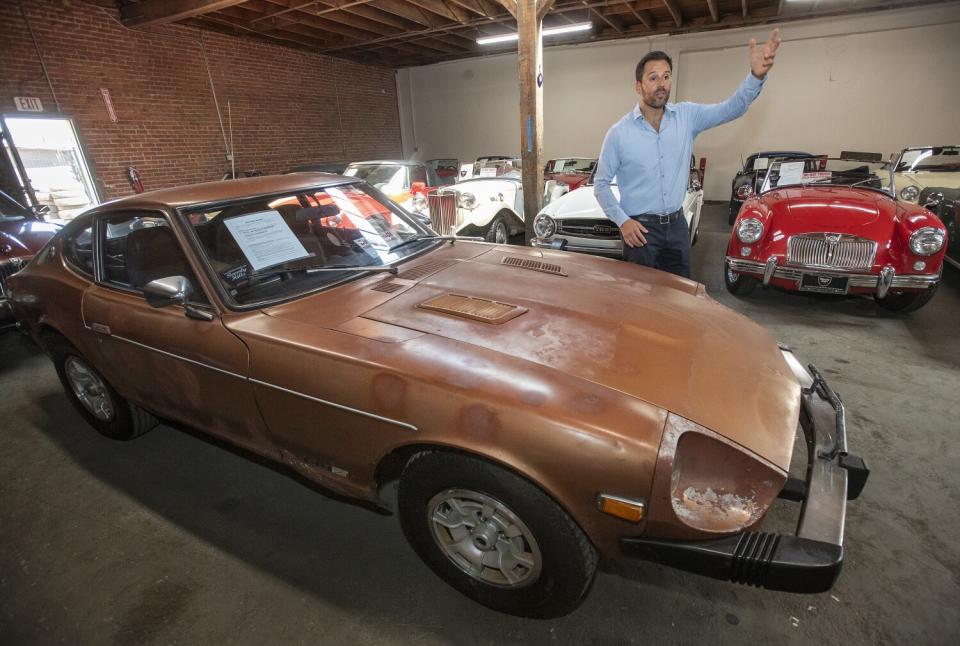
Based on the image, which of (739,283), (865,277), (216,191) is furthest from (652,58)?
(739,283)

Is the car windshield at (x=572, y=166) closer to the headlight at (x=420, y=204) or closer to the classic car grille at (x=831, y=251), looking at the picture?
the headlight at (x=420, y=204)

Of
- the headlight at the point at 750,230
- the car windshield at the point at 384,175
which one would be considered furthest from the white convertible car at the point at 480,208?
the headlight at the point at 750,230

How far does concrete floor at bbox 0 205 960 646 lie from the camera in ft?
5.50

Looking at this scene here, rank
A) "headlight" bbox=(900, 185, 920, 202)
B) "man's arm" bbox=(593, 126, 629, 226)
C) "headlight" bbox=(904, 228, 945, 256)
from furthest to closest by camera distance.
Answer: "headlight" bbox=(900, 185, 920, 202) < "headlight" bbox=(904, 228, 945, 256) < "man's arm" bbox=(593, 126, 629, 226)

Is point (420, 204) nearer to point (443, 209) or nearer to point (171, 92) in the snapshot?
point (443, 209)

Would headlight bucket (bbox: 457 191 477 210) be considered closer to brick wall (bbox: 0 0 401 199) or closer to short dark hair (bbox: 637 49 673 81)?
short dark hair (bbox: 637 49 673 81)

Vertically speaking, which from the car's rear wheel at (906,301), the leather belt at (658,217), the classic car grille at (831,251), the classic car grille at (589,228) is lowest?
the car's rear wheel at (906,301)

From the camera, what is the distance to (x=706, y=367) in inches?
64.2

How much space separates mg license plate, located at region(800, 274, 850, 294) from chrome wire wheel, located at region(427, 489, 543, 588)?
403cm

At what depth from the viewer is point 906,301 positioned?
427 centimetres

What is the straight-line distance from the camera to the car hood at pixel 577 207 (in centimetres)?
515

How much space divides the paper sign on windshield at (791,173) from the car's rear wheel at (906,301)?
1692 millimetres

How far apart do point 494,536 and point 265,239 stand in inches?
64.3

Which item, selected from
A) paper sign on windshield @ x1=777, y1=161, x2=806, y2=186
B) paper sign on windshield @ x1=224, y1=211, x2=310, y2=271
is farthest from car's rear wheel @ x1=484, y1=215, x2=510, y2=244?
paper sign on windshield @ x1=224, y1=211, x2=310, y2=271
